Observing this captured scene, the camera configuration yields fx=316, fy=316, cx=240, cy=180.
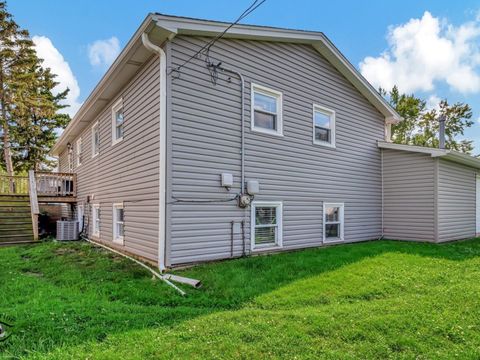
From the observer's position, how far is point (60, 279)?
5.76 metres

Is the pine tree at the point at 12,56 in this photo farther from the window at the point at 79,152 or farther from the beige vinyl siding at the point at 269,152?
the beige vinyl siding at the point at 269,152

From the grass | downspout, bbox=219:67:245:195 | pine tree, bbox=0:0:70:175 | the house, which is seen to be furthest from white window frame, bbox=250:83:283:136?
pine tree, bbox=0:0:70:175

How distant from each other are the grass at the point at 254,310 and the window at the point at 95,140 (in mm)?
5148

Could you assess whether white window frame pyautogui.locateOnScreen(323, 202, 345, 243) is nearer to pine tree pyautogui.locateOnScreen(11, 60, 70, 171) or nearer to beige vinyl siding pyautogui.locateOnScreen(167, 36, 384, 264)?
beige vinyl siding pyautogui.locateOnScreen(167, 36, 384, 264)

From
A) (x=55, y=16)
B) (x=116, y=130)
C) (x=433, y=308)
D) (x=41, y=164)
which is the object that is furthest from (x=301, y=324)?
(x=41, y=164)

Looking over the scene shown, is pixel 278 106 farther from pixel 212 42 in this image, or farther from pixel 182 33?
pixel 182 33

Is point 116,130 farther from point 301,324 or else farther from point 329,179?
point 301,324

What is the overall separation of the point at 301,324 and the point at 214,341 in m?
1.08

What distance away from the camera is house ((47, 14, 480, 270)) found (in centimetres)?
641

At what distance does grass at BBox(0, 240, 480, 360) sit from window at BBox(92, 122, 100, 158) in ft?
16.9

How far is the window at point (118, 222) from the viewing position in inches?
349

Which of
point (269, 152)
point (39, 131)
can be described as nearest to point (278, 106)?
point (269, 152)

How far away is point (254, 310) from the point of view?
4203 mm

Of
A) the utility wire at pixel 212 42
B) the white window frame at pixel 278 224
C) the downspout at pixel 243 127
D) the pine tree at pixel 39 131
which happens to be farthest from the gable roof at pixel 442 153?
the pine tree at pixel 39 131
